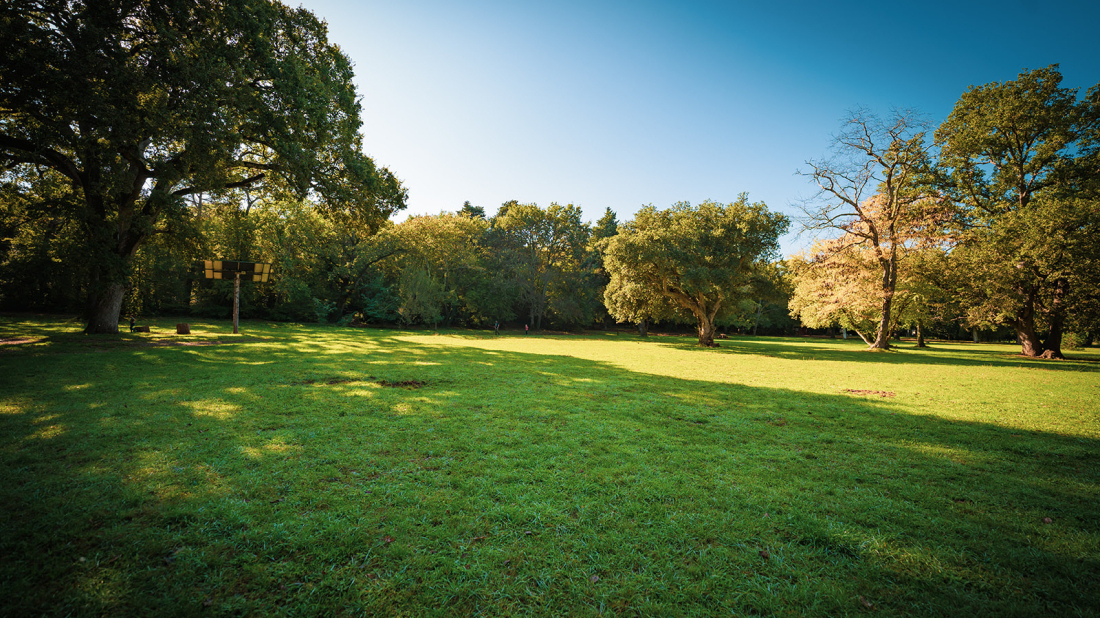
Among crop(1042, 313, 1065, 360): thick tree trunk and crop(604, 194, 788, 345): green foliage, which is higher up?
crop(604, 194, 788, 345): green foliage

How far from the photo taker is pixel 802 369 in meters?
15.8

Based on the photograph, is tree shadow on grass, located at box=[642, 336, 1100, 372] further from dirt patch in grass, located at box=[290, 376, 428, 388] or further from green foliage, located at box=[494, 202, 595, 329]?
dirt patch in grass, located at box=[290, 376, 428, 388]

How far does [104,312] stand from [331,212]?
1060 cm

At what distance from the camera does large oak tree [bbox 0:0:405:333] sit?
35.8 ft

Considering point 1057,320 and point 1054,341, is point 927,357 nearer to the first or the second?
point 1057,320

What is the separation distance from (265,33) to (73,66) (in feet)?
19.2

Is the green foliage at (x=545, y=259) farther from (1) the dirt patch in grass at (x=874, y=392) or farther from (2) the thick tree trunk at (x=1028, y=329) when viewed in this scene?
(1) the dirt patch in grass at (x=874, y=392)

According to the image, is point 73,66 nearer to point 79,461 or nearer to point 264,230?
point 79,461

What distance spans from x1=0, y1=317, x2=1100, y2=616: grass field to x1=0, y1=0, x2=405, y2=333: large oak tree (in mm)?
8153

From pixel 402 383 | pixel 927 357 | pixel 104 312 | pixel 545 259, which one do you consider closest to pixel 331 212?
pixel 104 312

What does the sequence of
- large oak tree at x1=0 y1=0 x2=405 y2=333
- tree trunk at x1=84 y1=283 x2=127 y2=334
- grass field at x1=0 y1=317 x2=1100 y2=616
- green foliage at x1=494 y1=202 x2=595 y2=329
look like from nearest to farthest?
1. grass field at x1=0 y1=317 x2=1100 y2=616
2. large oak tree at x1=0 y1=0 x2=405 y2=333
3. tree trunk at x1=84 y1=283 x2=127 y2=334
4. green foliage at x1=494 y1=202 x2=595 y2=329

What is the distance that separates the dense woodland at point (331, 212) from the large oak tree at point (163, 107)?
0.08 m

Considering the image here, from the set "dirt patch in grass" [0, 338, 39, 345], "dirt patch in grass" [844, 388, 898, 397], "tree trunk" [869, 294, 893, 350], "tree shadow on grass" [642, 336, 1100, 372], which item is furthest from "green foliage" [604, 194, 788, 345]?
"dirt patch in grass" [0, 338, 39, 345]

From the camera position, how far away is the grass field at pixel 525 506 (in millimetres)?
2688
